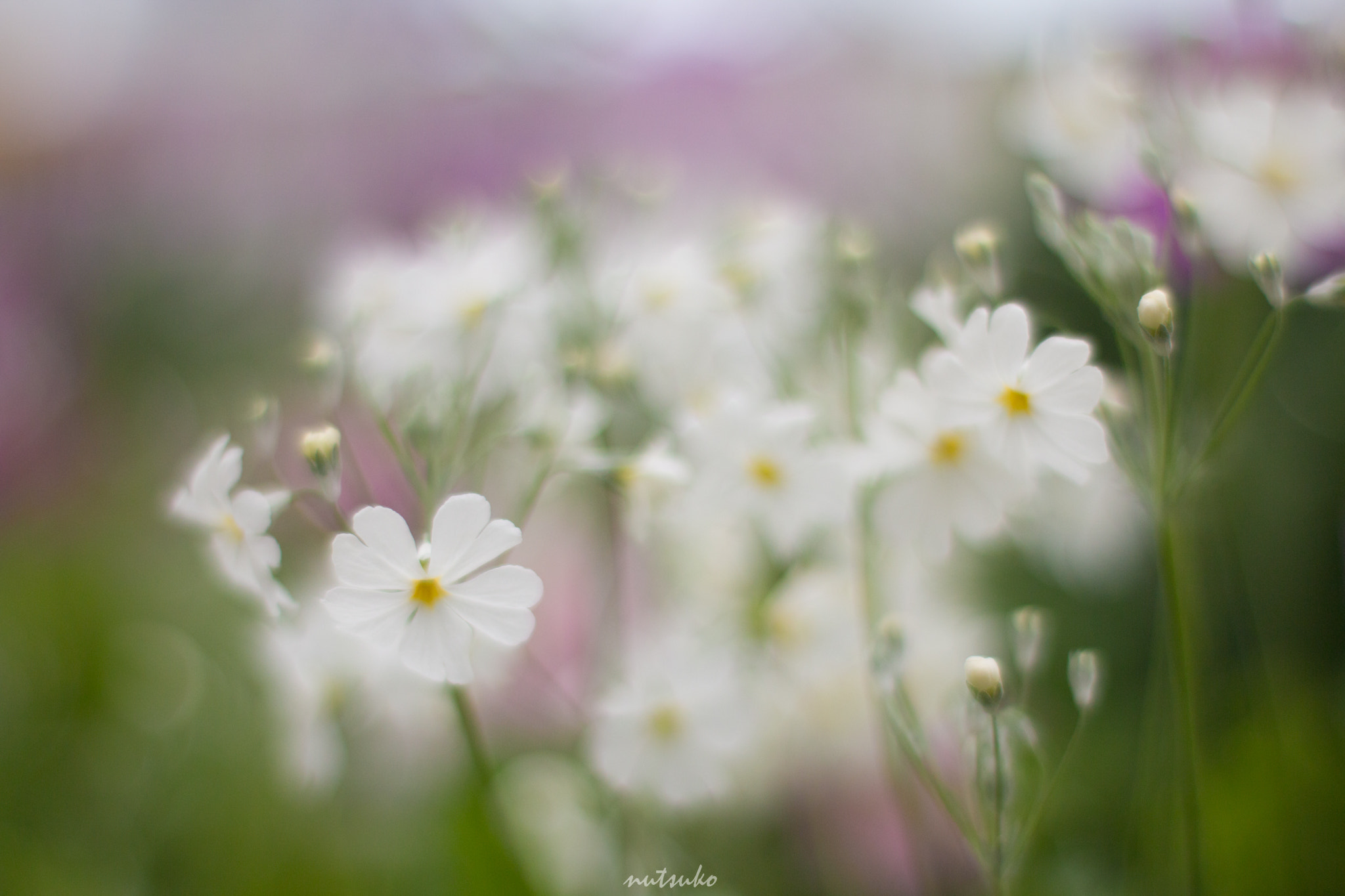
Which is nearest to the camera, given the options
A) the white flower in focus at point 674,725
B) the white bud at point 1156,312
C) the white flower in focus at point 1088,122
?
the white bud at point 1156,312

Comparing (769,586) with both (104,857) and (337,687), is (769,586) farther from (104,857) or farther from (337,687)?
(104,857)

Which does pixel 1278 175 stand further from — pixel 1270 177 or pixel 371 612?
pixel 371 612

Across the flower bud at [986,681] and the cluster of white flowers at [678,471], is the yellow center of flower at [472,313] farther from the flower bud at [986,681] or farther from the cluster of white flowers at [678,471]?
the flower bud at [986,681]

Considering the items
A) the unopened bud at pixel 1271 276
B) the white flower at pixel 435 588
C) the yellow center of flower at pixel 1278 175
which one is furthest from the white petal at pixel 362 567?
the yellow center of flower at pixel 1278 175

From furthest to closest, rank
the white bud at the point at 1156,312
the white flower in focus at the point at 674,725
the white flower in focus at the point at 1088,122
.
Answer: the white flower in focus at the point at 1088,122
the white flower in focus at the point at 674,725
the white bud at the point at 1156,312

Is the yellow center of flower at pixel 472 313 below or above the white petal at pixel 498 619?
above

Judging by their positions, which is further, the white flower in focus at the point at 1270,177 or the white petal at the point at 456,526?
the white flower in focus at the point at 1270,177

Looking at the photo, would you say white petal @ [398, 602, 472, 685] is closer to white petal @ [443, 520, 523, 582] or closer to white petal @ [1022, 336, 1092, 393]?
white petal @ [443, 520, 523, 582]
